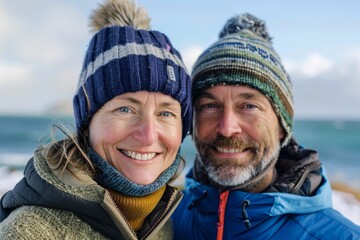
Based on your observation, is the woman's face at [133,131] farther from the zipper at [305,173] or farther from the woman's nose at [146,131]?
the zipper at [305,173]

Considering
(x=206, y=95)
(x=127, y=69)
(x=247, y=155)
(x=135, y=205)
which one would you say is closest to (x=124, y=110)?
(x=127, y=69)

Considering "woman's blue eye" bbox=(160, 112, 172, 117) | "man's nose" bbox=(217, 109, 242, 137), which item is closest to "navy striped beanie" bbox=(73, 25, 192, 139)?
"woman's blue eye" bbox=(160, 112, 172, 117)

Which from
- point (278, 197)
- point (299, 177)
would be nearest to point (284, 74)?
point (299, 177)

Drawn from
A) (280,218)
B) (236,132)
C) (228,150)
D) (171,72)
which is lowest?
(280,218)

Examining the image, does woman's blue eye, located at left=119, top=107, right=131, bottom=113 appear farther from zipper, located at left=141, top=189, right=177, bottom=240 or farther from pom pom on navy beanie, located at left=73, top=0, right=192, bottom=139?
zipper, located at left=141, top=189, right=177, bottom=240

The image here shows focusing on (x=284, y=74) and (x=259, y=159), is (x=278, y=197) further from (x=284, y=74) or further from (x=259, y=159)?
(x=284, y=74)

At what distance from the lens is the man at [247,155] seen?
8.95ft

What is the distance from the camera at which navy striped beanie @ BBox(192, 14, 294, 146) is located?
9.75 feet

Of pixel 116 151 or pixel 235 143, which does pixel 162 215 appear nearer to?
pixel 116 151

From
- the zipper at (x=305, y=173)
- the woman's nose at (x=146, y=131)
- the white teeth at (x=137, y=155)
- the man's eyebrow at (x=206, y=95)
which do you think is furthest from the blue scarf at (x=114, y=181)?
the zipper at (x=305, y=173)

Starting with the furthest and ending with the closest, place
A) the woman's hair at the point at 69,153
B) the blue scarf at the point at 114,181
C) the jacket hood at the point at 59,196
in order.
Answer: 1. the blue scarf at the point at 114,181
2. the woman's hair at the point at 69,153
3. the jacket hood at the point at 59,196

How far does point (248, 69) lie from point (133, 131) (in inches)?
41.7

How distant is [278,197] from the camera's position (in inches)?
106

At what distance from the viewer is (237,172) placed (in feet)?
9.75
